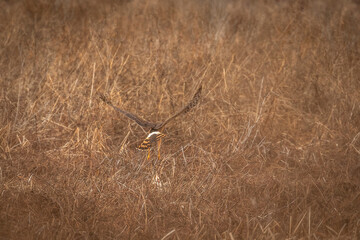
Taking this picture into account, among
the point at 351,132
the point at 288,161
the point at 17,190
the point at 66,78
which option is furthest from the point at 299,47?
the point at 17,190

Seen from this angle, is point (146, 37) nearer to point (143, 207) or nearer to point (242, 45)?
point (242, 45)

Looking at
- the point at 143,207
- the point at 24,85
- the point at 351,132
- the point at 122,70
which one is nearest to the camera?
the point at 143,207

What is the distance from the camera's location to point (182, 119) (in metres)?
3.51

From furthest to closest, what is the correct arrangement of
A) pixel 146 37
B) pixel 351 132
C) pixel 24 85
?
pixel 146 37
pixel 24 85
pixel 351 132

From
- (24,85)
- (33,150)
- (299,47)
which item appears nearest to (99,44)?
(24,85)

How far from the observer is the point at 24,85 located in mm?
3633

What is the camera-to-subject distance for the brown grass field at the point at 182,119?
2.46 metres

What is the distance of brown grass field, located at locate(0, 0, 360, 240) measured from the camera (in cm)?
246

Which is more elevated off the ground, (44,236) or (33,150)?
(44,236)

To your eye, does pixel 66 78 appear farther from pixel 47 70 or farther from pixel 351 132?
pixel 351 132

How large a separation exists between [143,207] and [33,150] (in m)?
0.98

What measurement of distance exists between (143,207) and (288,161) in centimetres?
112

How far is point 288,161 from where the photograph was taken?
125 inches

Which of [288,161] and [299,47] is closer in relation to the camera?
[288,161]
